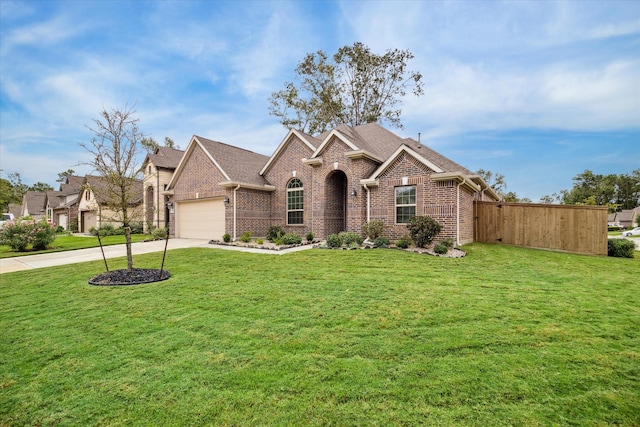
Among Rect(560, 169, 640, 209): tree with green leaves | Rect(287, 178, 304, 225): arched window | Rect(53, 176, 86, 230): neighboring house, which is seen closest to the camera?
Rect(287, 178, 304, 225): arched window

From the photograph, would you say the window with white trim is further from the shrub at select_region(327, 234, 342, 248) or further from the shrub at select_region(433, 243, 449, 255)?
the shrub at select_region(327, 234, 342, 248)

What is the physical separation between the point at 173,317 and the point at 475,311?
15.1 ft

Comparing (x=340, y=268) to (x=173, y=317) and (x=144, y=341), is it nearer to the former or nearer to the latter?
(x=173, y=317)

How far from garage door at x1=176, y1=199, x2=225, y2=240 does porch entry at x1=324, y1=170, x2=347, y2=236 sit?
589 cm

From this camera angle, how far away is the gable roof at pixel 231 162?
51.6 feet

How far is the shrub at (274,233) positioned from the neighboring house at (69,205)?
24646 millimetres

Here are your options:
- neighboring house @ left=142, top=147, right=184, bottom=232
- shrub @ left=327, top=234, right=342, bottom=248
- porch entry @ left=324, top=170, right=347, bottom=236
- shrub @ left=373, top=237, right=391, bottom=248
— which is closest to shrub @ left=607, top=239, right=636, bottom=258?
shrub @ left=373, top=237, right=391, bottom=248

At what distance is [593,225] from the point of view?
11023 mm

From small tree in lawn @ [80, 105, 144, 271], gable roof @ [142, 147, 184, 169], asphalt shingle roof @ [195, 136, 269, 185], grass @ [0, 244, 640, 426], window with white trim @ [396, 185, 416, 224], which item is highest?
gable roof @ [142, 147, 184, 169]

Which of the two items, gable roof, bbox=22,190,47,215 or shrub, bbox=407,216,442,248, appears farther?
gable roof, bbox=22,190,47,215

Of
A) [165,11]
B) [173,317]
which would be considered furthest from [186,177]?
[173,317]

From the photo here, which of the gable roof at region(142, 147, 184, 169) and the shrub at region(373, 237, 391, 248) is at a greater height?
the gable roof at region(142, 147, 184, 169)

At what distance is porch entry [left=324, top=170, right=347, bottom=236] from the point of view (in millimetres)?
14445

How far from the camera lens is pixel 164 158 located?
25.0 m
